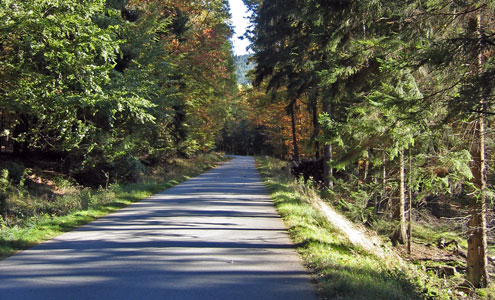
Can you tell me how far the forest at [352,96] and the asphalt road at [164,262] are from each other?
9.91 ft

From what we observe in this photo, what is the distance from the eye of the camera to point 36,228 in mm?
8695

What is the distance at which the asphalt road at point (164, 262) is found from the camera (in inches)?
198

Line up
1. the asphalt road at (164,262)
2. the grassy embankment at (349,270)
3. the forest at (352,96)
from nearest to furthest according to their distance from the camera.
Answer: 1. the grassy embankment at (349,270)
2. the asphalt road at (164,262)
3. the forest at (352,96)

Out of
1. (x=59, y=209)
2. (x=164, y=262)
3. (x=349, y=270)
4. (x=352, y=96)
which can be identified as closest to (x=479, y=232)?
(x=352, y=96)

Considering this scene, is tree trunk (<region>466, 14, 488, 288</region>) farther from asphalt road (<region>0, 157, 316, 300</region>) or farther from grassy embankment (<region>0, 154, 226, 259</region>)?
grassy embankment (<region>0, 154, 226, 259</region>)

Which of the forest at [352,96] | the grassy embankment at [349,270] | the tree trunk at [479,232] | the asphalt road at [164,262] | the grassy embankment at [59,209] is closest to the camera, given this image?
the grassy embankment at [349,270]

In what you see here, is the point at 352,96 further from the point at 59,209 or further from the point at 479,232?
the point at 59,209

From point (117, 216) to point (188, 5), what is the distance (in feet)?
61.6

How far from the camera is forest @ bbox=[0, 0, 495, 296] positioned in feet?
24.1

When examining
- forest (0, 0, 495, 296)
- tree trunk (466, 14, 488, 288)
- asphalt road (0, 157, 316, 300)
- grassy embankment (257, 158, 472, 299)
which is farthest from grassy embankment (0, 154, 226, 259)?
tree trunk (466, 14, 488, 288)

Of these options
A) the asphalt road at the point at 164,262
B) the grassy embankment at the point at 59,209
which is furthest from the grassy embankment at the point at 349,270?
the grassy embankment at the point at 59,209

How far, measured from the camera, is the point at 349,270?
5.68m

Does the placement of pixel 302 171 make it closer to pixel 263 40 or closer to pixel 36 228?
pixel 263 40

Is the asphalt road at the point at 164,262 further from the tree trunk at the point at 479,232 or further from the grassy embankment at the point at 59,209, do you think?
the tree trunk at the point at 479,232
